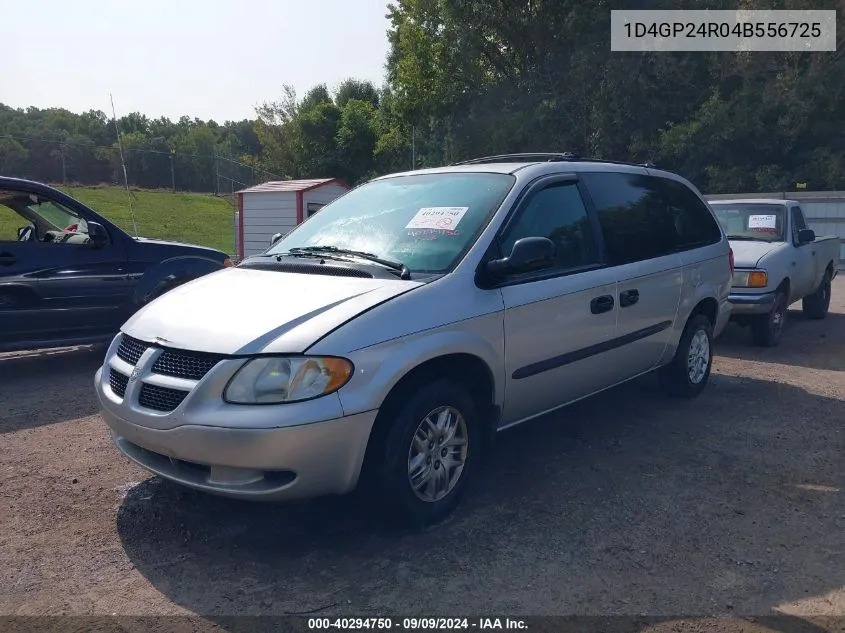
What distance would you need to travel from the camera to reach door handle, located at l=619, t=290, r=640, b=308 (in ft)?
15.7

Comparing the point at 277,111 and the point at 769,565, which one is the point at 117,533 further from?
the point at 277,111

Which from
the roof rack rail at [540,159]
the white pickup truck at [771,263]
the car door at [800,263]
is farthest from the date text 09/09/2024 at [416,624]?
the car door at [800,263]

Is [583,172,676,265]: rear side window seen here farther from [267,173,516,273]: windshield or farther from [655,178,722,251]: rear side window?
[267,173,516,273]: windshield

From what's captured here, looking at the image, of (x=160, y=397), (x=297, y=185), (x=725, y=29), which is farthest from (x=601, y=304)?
(x=725, y=29)

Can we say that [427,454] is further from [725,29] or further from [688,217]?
[725,29]

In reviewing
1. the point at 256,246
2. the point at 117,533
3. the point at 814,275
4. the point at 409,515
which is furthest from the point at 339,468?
the point at 256,246

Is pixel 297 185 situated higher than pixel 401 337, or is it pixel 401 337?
pixel 297 185

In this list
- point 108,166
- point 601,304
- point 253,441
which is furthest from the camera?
point 108,166

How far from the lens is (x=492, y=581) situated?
314 cm

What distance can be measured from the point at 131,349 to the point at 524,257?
2042mm

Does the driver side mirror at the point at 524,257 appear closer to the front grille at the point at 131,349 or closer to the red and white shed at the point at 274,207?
the front grille at the point at 131,349

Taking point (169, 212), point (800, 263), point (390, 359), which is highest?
point (169, 212)

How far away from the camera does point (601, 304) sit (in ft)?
15.0

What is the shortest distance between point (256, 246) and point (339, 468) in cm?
1391
